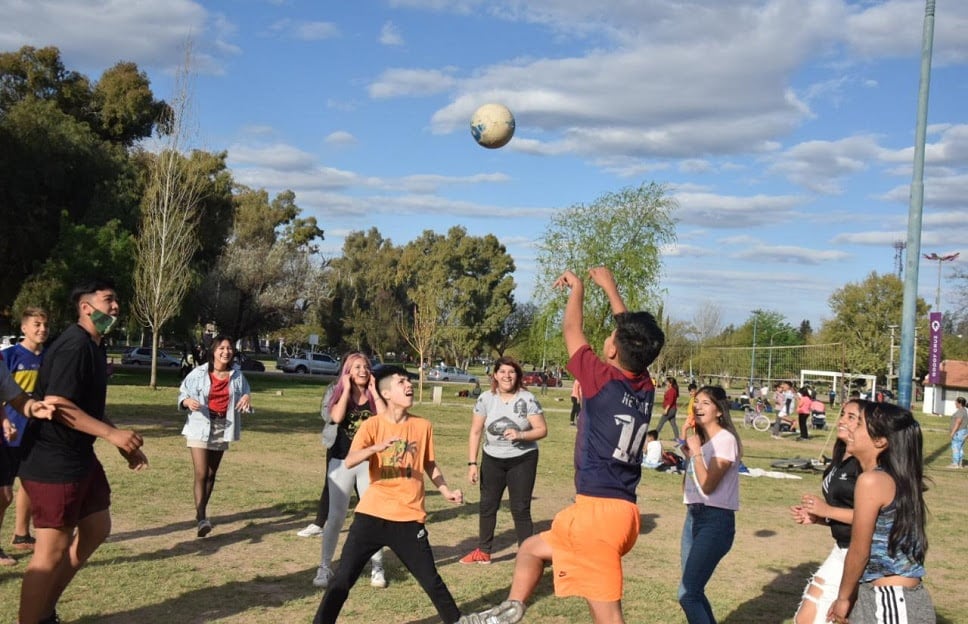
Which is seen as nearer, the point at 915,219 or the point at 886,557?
the point at 886,557

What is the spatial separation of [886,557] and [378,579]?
4.13 metres

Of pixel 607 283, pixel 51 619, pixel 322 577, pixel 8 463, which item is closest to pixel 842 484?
pixel 607 283

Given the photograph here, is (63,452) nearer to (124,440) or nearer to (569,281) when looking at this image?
(124,440)

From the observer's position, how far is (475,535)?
9.17m

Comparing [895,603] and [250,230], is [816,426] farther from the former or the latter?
[250,230]

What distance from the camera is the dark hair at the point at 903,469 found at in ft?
12.8

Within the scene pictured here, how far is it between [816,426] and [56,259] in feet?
Result: 91.6

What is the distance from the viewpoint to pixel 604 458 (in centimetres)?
422

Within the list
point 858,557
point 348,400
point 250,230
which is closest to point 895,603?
point 858,557

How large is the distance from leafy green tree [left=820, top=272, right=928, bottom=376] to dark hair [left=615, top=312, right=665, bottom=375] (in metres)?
64.6

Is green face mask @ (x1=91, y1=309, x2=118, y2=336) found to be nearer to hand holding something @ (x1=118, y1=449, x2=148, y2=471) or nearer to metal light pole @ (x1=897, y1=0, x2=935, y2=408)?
hand holding something @ (x1=118, y1=449, x2=148, y2=471)

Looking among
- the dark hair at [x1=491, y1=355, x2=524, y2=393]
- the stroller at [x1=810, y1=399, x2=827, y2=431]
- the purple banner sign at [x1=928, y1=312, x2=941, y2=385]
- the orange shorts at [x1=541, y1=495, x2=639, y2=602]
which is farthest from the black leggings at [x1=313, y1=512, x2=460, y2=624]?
the purple banner sign at [x1=928, y1=312, x2=941, y2=385]

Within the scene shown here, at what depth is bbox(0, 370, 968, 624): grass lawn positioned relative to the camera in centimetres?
632

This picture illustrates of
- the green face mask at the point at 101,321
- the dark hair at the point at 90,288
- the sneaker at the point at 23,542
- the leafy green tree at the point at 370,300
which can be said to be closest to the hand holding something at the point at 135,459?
the green face mask at the point at 101,321
